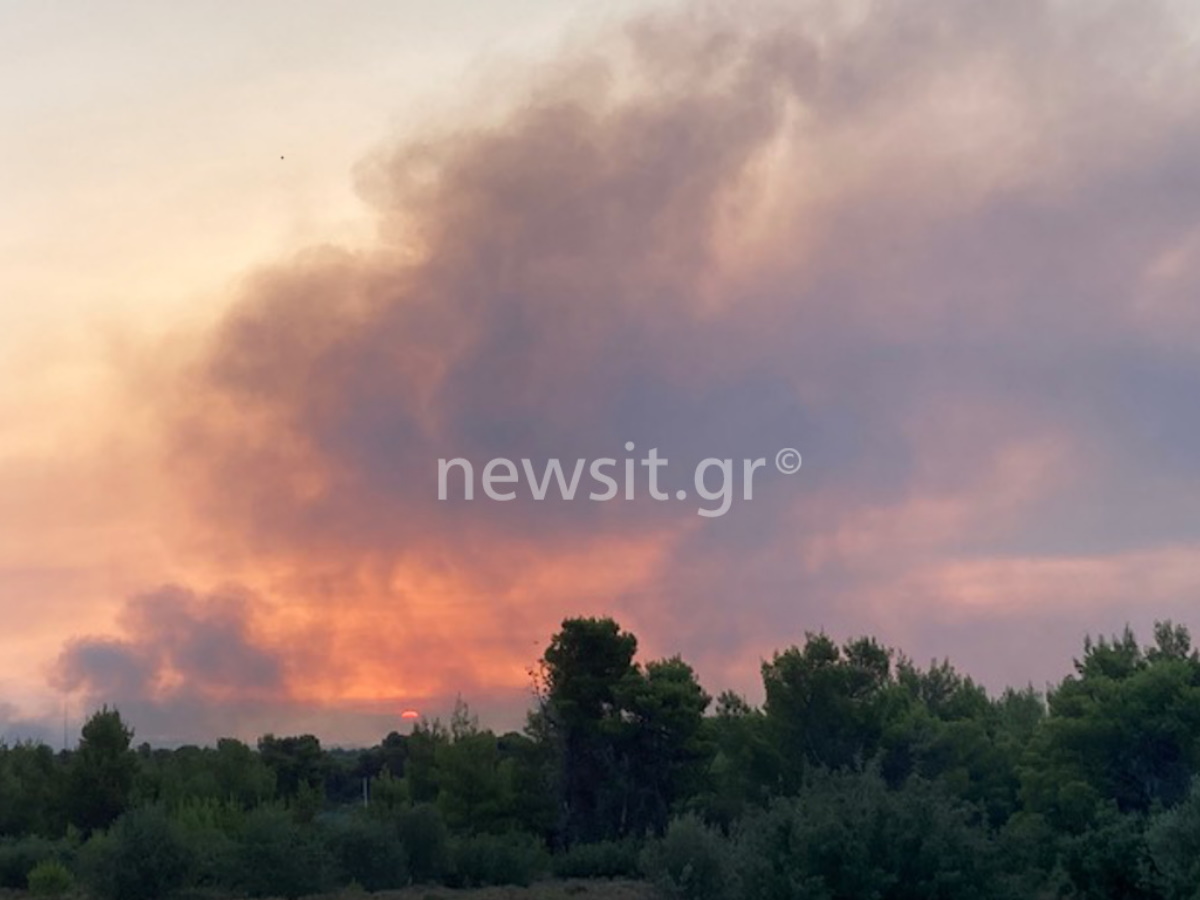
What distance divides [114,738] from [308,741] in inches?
1671

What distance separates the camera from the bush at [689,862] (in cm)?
3312

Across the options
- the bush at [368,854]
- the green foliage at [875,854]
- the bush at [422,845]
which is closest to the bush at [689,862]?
the green foliage at [875,854]

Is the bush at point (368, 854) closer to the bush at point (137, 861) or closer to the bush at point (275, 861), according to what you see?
the bush at point (275, 861)

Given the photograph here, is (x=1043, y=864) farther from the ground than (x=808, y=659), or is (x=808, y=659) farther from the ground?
(x=808, y=659)

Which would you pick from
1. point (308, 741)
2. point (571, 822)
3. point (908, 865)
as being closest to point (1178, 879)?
point (908, 865)

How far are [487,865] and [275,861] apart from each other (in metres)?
9.58

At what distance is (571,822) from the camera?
58625 mm

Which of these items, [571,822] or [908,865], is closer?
[908,865]

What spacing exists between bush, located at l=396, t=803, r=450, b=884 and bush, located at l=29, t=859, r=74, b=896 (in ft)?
36.2

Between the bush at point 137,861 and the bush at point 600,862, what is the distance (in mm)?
16588

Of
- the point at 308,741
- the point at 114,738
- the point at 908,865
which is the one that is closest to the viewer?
the point at 908,865

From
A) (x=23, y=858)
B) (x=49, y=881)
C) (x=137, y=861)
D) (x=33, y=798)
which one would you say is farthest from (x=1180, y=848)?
(x=33, y=798)

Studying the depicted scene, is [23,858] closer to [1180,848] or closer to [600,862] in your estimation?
[600,862]

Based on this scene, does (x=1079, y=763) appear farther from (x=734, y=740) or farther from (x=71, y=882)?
(x=71, y=882)
